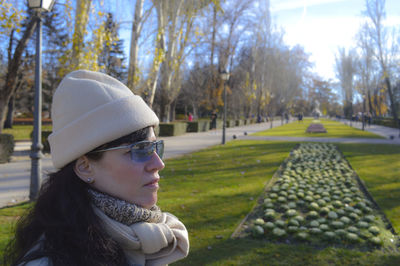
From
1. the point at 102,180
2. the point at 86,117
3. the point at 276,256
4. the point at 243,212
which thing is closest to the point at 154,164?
the point at 102,180

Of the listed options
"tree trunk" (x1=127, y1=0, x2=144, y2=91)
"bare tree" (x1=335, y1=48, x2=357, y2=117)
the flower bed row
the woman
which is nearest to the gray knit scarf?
the woman

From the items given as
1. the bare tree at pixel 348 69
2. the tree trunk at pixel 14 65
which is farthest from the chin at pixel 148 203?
the bare tree at pixel 348 69

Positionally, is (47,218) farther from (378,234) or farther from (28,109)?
(28,109)

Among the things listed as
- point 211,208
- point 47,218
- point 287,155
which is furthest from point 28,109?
point 47,218

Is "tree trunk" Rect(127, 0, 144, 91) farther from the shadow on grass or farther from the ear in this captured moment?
the ear

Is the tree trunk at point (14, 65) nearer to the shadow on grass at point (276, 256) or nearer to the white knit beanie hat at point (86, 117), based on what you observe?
the shadow on grass at point (276, 256)

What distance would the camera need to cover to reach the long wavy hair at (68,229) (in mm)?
1026

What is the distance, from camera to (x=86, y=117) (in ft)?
3.76

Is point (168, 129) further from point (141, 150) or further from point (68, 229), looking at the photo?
point (68, 229)

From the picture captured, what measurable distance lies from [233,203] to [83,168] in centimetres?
492

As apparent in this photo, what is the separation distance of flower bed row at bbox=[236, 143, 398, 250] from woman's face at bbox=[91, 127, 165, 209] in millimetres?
3517

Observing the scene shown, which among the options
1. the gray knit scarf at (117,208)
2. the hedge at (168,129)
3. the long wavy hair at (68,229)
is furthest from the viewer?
the hedge at (168,129)

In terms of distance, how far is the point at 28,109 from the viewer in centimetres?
4009

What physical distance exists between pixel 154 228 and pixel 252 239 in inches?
134
